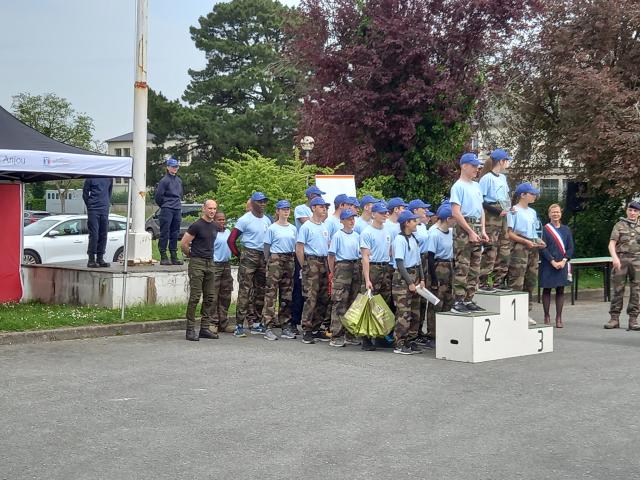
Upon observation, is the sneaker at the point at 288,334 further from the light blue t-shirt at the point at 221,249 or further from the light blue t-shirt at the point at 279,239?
the light blue t-shirt at the point at 221,249

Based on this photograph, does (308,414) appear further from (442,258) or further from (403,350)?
(442,258)

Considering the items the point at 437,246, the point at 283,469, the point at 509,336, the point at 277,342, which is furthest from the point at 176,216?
the point at 283,469

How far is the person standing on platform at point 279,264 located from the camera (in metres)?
12.5

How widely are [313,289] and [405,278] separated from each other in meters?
1.57

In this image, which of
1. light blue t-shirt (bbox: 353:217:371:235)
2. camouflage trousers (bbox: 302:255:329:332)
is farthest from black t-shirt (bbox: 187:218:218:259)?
light blue t-shirt (bbox: 353:217:371:235)

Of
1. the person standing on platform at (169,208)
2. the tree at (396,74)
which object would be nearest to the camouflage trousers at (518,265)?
the person standing on platform at (169,208)

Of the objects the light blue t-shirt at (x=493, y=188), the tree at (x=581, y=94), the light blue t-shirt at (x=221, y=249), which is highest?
the tree at (x=581, y=94)

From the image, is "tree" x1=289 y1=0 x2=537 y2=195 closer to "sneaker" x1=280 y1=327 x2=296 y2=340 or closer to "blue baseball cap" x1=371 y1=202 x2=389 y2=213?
"sneaker" x1=280 y1=327 x2=296 y2=340

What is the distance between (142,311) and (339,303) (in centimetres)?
339

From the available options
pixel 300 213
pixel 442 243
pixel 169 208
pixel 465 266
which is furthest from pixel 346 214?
pixel 169 208

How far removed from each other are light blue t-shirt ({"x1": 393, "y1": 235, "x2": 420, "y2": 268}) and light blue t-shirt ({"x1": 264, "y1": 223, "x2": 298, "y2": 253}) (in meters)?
1.86

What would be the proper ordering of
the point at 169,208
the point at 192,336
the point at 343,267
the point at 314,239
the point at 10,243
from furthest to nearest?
the point at 169,208 → the point at 10,243 → the point at 314,239 → the point at 192,336 → the point at 343,267

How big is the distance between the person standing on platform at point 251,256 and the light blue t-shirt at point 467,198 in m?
3.05

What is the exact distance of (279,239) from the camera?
12.5 meters
